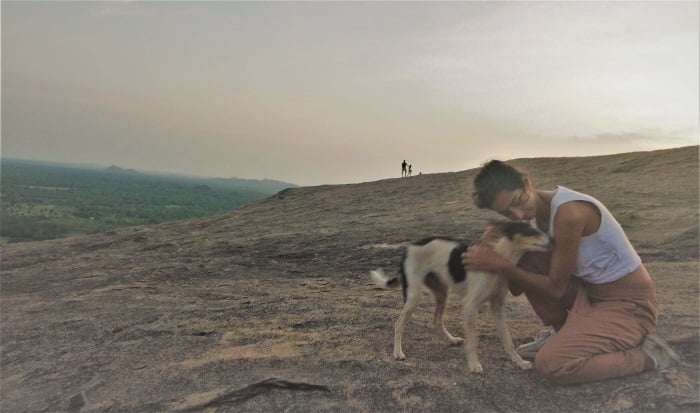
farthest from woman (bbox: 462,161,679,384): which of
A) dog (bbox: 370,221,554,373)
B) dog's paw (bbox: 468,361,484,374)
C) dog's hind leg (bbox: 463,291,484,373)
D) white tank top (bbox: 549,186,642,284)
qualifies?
Result: dog's paw (bbox: 468,361,484,374)

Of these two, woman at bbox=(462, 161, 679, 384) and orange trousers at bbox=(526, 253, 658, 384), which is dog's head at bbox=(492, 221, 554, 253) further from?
orange trousers at bbox=(526, 253, 658, 384)

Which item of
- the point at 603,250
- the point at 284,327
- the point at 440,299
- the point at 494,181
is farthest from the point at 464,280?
the point at 284,327

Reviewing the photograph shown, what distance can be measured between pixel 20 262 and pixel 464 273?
10036 mm

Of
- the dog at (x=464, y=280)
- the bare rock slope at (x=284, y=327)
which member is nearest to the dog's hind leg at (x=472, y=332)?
the dog at (x=464, y=280)

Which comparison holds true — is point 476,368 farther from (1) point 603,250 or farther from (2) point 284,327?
(2) point 284,327

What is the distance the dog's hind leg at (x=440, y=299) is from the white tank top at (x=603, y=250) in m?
1.14

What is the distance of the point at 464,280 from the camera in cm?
369

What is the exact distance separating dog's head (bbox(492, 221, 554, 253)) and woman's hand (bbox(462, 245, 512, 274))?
18cm

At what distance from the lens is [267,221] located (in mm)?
13664

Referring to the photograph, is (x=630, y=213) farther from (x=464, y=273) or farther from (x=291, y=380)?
(x=291, y=380)

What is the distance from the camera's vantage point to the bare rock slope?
329 cm

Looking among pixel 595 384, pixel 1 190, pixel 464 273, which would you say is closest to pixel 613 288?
pixel 595 384

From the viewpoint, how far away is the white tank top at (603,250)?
3.22 meters

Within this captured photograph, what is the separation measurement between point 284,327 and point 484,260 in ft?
7.87
